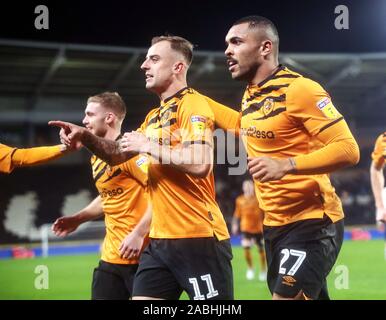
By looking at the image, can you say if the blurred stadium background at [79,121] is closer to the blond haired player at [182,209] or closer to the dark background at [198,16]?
the dark background at [198,16]

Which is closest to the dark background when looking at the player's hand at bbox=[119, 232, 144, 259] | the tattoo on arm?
the tattoo on arm

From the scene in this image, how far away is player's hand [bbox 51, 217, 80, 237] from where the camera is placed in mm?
3256

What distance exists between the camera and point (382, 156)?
14.4ft

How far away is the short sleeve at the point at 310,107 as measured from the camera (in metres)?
2.49

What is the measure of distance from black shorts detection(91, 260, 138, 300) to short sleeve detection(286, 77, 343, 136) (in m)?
1.25

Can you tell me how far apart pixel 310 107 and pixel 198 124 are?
0.49 m

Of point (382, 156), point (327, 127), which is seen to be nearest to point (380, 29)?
point (382, 156)

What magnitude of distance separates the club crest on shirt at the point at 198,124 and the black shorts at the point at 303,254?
0.57 metres

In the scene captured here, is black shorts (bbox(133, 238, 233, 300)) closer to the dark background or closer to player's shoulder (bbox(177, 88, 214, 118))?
player's shoulder (bbox(177, 88, 214, 118))

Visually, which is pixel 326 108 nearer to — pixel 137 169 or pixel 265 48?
pixel 265 48

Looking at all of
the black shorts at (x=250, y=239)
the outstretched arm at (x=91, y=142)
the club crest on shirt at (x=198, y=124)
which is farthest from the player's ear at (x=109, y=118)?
the black shorts at (x=250, y=239)

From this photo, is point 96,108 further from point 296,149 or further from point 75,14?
point 296,149

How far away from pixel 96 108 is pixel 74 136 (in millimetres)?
991
